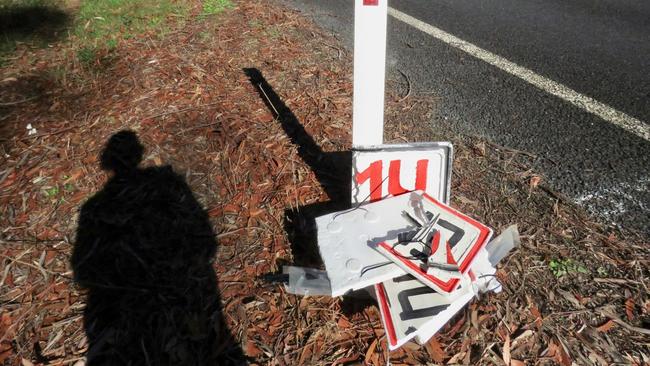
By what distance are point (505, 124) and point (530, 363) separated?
1.83m

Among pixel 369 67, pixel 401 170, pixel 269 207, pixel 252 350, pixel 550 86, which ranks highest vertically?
pixel 369 67

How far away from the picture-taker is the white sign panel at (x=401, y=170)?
190cm

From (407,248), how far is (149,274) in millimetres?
1192

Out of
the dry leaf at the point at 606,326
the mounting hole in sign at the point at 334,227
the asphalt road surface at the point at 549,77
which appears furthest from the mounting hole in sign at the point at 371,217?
the asphalt road surface at the point at 549,77

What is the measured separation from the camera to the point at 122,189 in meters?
2.43

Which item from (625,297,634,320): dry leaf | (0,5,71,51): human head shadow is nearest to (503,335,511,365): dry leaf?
(625,297,634,320): dry leaf

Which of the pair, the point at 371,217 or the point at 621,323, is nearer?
the point at 621,323

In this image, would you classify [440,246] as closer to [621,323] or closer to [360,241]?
[360,241]

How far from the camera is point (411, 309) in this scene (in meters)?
1.53

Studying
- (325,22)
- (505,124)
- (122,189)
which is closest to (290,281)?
(122,189)

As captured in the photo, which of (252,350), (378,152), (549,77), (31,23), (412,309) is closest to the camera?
(412,309)

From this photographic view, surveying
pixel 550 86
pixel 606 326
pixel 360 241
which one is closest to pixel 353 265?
pixel 360 241

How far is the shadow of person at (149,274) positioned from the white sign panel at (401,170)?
818 millimetres

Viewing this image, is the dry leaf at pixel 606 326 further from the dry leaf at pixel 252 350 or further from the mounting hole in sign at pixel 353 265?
the dry leaf at pixel 252 350
